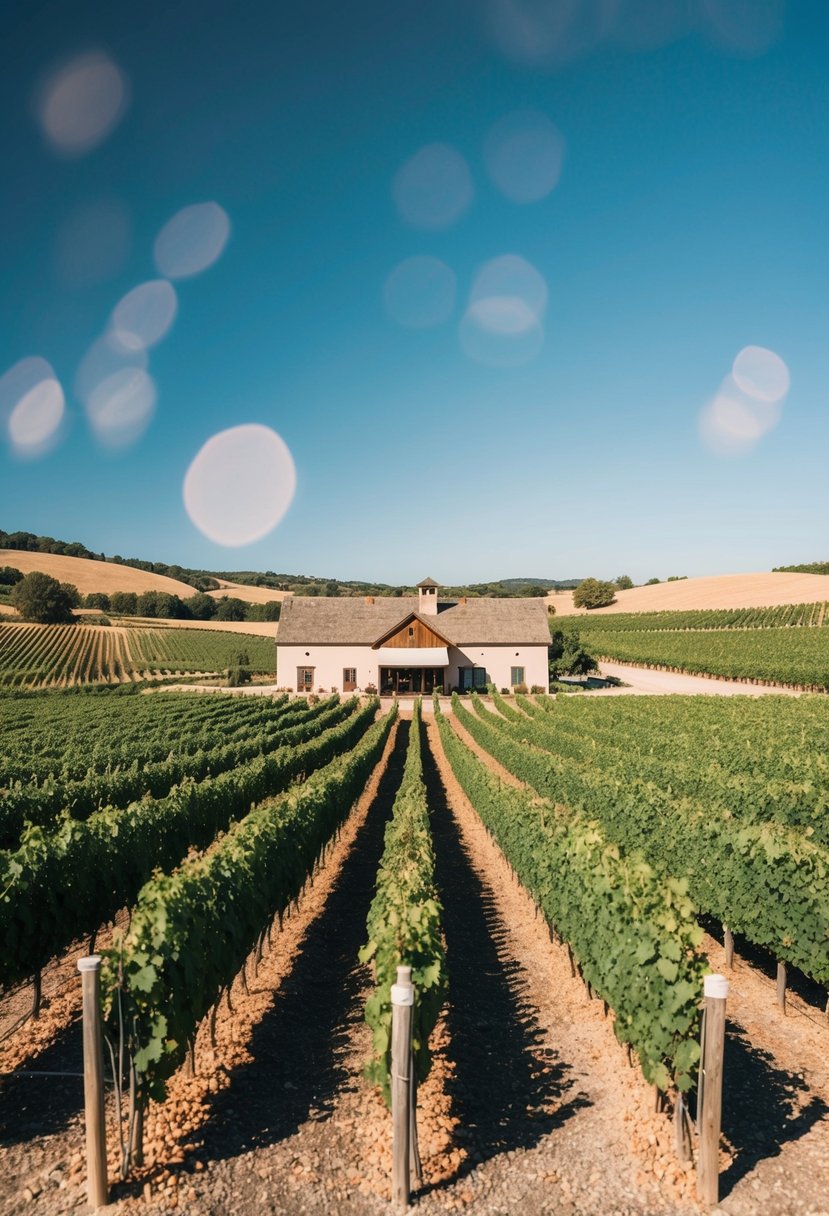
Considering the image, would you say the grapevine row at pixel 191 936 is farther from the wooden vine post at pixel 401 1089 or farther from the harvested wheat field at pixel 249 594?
the harvested wheat field at pixel 249 594

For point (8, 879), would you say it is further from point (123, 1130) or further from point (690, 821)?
point (690, 821)

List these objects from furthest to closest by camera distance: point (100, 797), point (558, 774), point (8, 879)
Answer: point (558, 774) → point (100, 797) → point (8, 879)

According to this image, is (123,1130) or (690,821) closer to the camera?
(123,1130)

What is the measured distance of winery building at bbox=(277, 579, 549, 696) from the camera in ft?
156

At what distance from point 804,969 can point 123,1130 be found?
7271mm

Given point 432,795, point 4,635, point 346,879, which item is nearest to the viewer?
point 346,879

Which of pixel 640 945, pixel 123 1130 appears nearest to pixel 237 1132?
pixel 123 1130

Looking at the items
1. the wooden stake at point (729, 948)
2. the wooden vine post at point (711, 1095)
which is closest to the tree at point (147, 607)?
the wooden stake at point (729, 948)

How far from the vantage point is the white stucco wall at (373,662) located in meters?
47.9

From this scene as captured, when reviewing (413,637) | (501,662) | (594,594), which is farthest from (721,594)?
(413,637)

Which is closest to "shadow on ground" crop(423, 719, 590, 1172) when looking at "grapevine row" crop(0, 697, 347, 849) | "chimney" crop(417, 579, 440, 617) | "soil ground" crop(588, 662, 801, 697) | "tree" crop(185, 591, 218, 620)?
"grapevine row" crop(0, 697, 347, 849)

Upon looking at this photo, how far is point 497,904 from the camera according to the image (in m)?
11.6

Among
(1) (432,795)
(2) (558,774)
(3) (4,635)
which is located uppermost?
(3) (4,635)

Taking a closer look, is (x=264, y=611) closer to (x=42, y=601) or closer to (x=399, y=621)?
(x=42, y=601)
